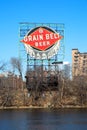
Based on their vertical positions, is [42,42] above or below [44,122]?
above

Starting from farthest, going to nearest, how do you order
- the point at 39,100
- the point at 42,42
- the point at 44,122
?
the point at 39,100 < the point at 42,42 < the point at 44,122

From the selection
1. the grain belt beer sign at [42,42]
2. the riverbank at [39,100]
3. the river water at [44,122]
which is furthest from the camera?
the riverbank at [39,100]

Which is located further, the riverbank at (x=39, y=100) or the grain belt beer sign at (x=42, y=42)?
the riverbank at (x=39, y=100)

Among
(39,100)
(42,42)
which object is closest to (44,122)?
(42,42)

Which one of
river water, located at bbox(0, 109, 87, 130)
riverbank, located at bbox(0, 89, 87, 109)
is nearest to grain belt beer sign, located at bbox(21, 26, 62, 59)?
riverbank, located at bbox(0, 89, 87, 109)

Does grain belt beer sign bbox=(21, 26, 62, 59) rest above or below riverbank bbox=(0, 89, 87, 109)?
above

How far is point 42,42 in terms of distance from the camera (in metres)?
86.1

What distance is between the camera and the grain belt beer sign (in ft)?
280

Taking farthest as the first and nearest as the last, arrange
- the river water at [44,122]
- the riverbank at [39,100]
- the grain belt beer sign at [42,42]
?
the riverbank at [39,100] → the grain belt beer sign at [42,42] → the river water at [44,122]

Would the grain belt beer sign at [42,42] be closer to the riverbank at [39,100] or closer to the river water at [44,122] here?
the riverbank at [39,100]

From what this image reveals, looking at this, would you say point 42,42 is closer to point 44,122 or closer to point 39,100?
point 39,100

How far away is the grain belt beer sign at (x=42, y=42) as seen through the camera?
8544 centimetres

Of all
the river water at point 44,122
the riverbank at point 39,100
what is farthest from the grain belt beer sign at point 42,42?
the river water at point 44,122

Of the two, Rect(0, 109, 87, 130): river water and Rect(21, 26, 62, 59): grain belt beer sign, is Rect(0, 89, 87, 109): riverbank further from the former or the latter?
Rect(0, 109, 87, 130): river water
